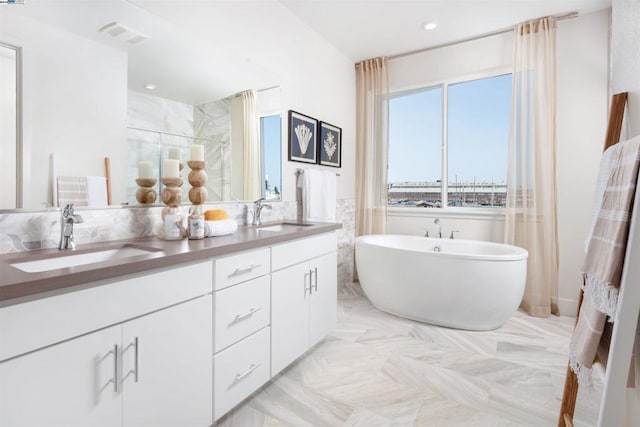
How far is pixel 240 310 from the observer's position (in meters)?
1.50

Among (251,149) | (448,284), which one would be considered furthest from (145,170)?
(448,284)

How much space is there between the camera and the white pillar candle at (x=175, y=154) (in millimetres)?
1768

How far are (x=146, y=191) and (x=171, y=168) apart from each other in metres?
0.18

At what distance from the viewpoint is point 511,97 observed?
10.1 feet

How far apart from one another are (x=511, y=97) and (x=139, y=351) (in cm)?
358

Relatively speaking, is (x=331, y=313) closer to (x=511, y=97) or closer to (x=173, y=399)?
(x=173, y=399)

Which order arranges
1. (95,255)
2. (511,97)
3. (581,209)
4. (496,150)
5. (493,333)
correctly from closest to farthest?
(95,255) < (493,333) < (581,209) < (511,97) < (496,150)

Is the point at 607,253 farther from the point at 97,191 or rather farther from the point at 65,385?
the point at 97,191

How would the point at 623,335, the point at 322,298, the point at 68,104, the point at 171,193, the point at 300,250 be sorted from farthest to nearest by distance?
1. the point at 322,298
2. the point at 300,250
3. the point at 171,193
4. the point at 68,104
5. the point at 623,335

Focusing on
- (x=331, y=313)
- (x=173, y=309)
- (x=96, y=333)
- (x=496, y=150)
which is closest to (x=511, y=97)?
(x=496, y=150)

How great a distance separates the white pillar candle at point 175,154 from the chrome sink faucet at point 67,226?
0.60 meters

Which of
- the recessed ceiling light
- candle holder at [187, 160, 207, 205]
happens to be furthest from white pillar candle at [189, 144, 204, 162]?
the recessed ceiling light

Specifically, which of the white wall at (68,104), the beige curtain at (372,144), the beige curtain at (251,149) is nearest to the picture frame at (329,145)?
the beige curtain at (372,144)

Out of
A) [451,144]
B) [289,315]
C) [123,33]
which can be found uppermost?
[123,33]
